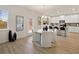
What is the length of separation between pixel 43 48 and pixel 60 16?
153 centimetres

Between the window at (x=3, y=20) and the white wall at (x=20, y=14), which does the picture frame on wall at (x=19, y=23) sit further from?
the window at (x=3, y=20)

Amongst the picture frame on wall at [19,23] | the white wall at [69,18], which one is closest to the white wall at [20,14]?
the picture frame on wall at [19,23]

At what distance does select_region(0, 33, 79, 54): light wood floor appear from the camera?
4.16 m

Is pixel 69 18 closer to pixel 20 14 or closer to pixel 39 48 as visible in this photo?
pixel 39 48

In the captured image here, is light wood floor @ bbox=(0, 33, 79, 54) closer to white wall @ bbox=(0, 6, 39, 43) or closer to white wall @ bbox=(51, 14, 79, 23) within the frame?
white wall @ bbox=(0, 6, 39, 43)

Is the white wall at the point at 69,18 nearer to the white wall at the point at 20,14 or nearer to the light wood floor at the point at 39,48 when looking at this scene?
the light wood floor at the point at 39,48

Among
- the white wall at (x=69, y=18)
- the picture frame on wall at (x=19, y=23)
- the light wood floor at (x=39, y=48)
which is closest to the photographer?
the light wood floor at (x=39, y=48)

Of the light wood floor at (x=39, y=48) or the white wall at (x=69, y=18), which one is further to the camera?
the white wall at (x=69, y=18)

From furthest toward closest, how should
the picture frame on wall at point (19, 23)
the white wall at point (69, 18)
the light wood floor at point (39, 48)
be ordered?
the white wall at point (69, 18), the picture frame on wall at point (19, 23), the light wood floor at point (39, 48)

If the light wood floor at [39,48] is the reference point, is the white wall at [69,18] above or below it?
above

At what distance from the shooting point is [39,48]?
4582mm

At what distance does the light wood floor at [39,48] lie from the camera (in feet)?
13.7

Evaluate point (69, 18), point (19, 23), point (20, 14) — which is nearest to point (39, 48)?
point (19, 23)

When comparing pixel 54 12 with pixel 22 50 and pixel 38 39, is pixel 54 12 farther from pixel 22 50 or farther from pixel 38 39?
pixel 22 50
